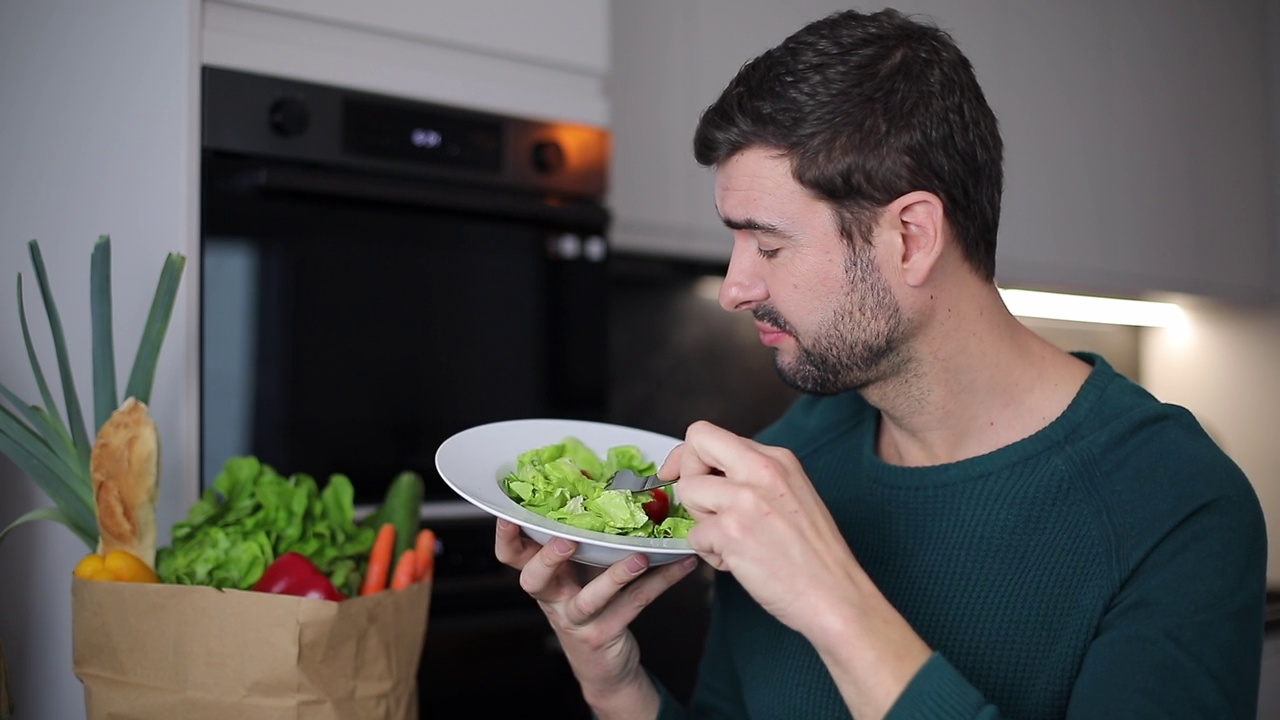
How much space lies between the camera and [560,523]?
89 cm

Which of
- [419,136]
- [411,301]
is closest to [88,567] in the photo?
[411,301]

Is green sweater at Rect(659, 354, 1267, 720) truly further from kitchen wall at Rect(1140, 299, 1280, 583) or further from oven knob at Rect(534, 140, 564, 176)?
kitchen wall at Rect(1140, 299, 1280, 583)

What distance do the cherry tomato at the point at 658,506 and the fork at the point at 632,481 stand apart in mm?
16

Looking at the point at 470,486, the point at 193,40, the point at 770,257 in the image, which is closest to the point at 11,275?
the point at 193,40

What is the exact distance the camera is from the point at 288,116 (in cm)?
149

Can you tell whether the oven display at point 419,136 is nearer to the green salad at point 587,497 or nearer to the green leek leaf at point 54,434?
the green leek leaf at point 54,434

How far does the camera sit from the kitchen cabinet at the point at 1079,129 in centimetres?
210

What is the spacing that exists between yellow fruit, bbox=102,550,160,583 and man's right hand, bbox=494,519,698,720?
35 centimetres

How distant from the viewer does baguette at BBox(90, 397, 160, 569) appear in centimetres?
109

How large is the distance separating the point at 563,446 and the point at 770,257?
0.86 feet

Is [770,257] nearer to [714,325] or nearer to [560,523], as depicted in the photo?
[560,523]

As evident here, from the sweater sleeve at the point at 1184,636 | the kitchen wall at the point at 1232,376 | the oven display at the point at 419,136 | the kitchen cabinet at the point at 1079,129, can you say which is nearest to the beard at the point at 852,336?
the sweater sleeve at the point at 1184,636

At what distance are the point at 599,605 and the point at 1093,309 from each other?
2683mm

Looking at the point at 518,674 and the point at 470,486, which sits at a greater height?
the point at 470,486
